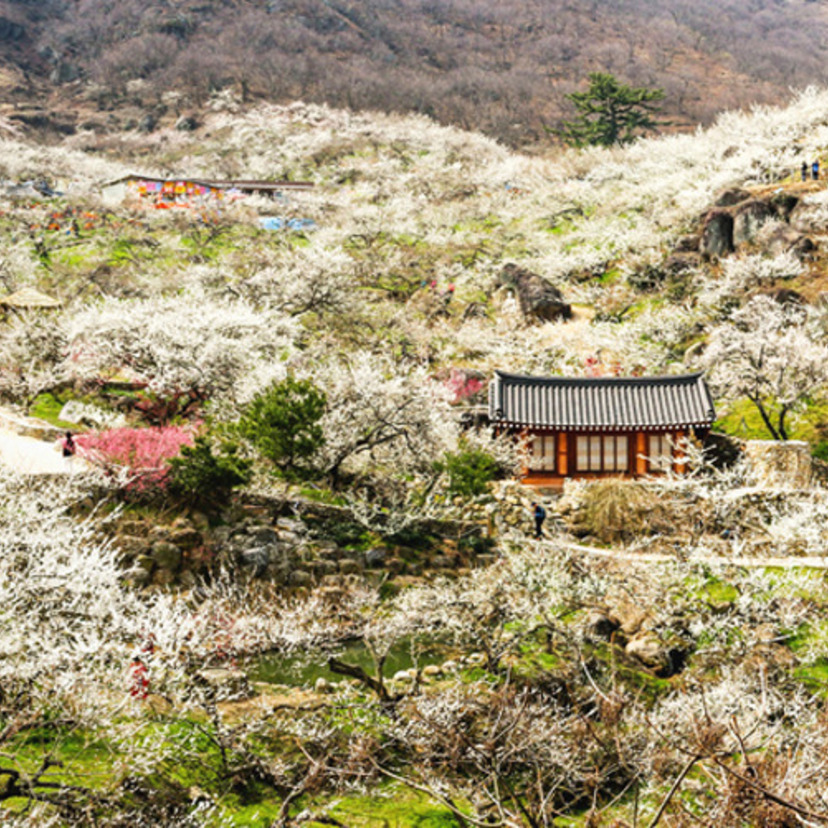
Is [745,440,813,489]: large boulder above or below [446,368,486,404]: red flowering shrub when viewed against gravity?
above

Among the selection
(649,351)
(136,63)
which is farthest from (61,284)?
(136,63)

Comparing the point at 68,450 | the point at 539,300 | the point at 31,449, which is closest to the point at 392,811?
the point at 68,450

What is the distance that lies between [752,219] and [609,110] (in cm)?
3256

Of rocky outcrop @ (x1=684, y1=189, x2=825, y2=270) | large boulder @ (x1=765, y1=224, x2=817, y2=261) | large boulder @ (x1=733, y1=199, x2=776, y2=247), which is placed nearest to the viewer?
large boulder @ (x1=765, y1=224, x2=817, y2=261)

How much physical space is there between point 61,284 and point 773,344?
3127 centimetres

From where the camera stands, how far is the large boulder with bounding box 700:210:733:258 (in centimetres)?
3803

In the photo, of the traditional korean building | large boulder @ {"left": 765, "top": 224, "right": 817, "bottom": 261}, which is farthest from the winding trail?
large boulder @ {"left": 765, "top": 224, "right": 817, "bottom": 261}

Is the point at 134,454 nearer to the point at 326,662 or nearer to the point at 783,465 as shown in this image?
the point at 326,662

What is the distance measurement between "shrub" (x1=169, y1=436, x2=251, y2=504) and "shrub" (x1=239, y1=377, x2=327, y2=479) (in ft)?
2.95

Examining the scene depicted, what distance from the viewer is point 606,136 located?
216 ft

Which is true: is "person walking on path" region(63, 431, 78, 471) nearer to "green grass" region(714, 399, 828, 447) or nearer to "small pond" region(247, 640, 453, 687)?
"small pond" region(247, 640, 453, 687)

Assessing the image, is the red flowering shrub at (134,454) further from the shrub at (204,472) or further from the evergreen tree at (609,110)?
the evergreen tree at (609,110)

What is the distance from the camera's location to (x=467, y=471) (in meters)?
22.0

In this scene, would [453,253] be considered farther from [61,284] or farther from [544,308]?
[61,284]
